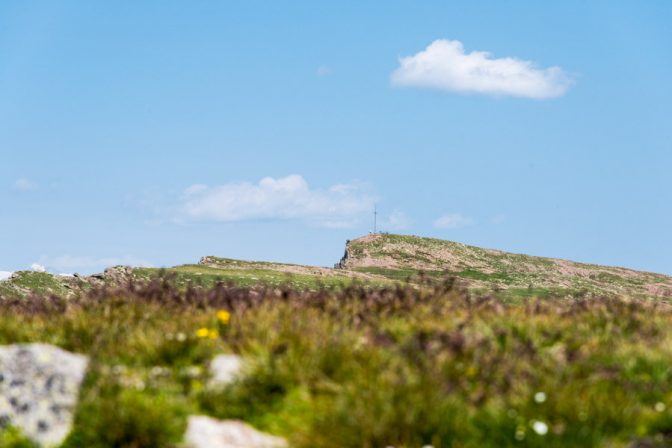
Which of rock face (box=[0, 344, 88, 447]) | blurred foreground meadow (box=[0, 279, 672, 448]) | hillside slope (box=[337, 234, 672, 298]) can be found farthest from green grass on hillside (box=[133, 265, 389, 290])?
rock face (box=[0, 344, 88, 447])

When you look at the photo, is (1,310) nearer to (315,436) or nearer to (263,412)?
(263,412)

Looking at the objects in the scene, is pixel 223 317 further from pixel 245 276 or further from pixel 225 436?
pixel 245 276

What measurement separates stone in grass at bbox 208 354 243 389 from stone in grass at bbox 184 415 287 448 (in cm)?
52

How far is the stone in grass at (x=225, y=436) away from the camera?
761 cm

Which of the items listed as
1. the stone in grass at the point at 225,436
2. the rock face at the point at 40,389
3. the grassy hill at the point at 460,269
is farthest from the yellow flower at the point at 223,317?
the grassy hill at the point at 460,269

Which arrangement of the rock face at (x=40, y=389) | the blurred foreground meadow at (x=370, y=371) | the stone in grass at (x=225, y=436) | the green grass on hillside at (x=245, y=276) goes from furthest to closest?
the green grass on hillside at (x=245, y=276) < the rock face at (x=40, y=389) < the stone in grass at (x=225, y=436) < the blurred foreground meadow at (x=370, y=371)

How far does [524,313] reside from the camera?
11.0m

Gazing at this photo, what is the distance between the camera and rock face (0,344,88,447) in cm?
Result: 859

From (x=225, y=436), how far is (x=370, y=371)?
152cm

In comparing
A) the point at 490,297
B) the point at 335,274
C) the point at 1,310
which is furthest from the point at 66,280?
the point at 490,297

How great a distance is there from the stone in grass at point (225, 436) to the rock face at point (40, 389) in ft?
4.95

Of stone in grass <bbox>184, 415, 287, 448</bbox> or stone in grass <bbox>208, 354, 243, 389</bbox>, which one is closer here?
stone in grass <bbox>184, 415, 287, 448</bbox>

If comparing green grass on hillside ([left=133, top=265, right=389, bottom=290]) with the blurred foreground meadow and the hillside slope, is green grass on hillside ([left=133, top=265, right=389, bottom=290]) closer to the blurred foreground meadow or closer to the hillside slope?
the hillside slope

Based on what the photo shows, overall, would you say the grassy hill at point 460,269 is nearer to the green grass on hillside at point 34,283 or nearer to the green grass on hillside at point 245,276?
the green grass on hillside at point 245,276
